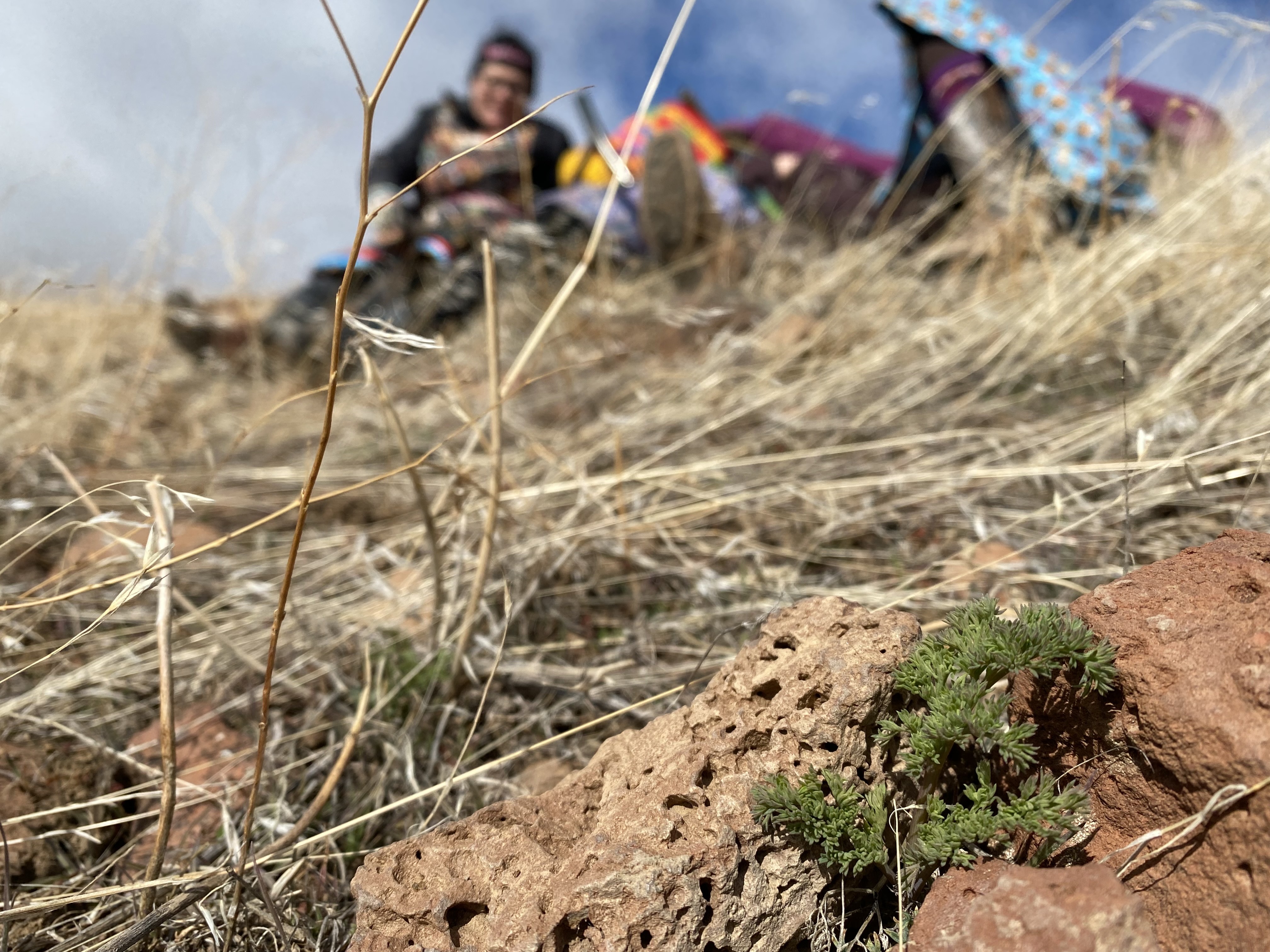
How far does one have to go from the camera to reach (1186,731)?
0.61 meters

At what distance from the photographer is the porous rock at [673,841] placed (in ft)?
2.12

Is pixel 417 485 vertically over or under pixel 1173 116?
under

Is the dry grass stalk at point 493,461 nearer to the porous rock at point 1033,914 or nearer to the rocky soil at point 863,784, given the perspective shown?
the rocky soil at point 863,784

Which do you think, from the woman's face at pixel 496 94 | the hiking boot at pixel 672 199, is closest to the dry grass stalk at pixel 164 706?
the hiking boot at pixel 672 199

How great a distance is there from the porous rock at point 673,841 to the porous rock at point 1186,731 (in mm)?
173

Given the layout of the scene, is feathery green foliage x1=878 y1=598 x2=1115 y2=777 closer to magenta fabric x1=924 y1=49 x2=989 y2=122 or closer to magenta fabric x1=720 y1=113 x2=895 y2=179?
magenta fabric x1=924 y1=49 x2=989 y2=122

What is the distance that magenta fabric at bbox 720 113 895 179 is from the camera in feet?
15.8

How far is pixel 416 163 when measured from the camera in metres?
4.88

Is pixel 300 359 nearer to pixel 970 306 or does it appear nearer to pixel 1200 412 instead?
pixel 970 306

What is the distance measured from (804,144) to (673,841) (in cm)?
502

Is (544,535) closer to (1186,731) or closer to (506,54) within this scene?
(1186,731)

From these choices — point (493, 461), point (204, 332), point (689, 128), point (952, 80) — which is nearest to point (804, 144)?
point (689, 128)

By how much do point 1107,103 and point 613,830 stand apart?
2.17 m

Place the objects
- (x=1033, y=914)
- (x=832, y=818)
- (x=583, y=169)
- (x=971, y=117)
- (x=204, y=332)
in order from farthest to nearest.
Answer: (x=583, y=169)
(x=204, y=332)
(x=971, y=117)
(x=832, y=818)
(x=1033, y=914)
